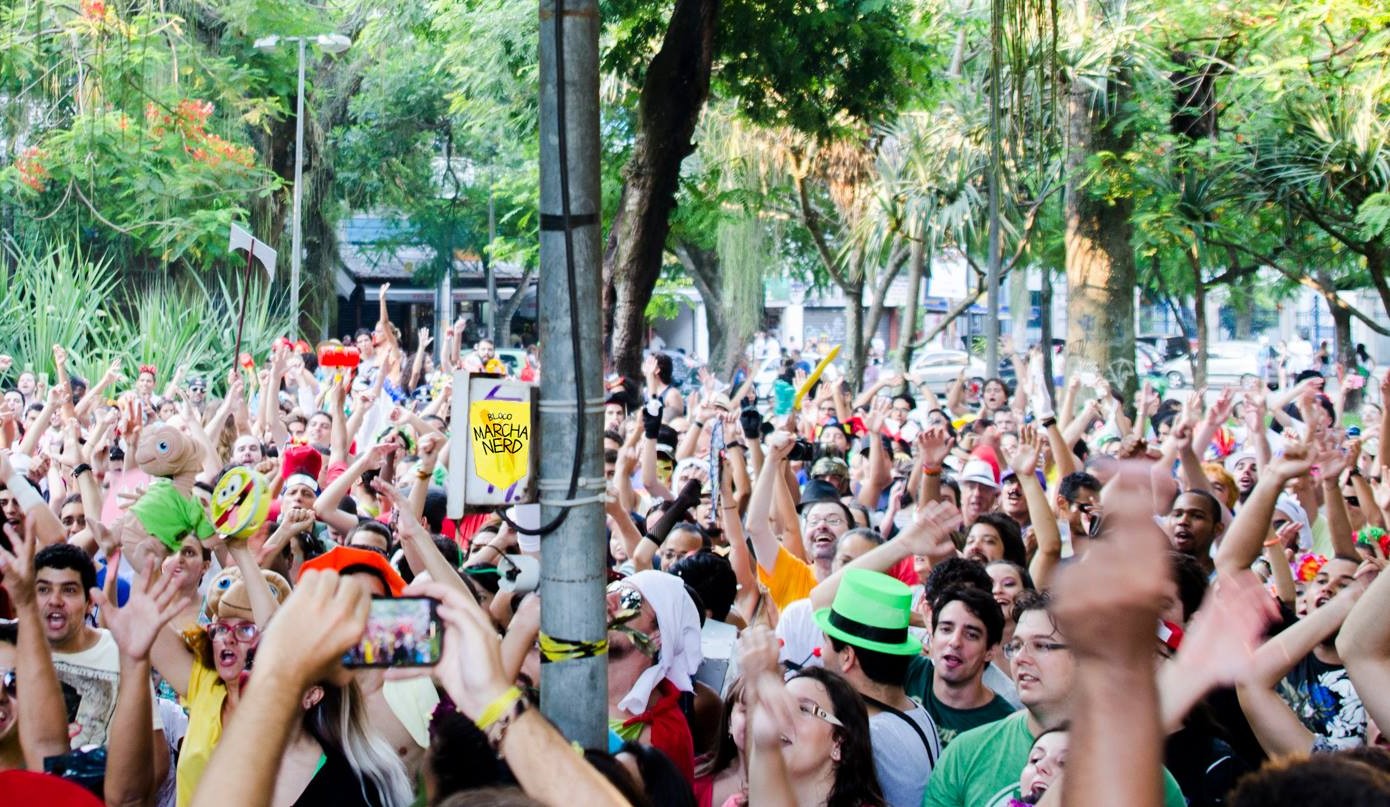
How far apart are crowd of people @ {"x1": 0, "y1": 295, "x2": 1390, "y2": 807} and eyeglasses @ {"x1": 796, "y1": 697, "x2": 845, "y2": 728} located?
0.6 inches

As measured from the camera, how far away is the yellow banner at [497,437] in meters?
3.32

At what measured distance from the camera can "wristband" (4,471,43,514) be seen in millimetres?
5578

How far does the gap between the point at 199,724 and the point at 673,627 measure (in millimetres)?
1549

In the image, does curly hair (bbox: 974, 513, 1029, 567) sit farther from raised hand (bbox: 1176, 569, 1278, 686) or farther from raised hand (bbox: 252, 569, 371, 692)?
raised hand (bbox: 252, 569, 371, 692)

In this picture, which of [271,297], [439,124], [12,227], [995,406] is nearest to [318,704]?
[995,406]

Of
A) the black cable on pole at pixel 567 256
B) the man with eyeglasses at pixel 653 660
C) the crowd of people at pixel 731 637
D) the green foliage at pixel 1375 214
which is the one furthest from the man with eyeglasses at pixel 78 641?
the green foliage at pixel 1375 214

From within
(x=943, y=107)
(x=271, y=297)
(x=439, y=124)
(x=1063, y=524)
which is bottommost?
(x=1063, y=524)

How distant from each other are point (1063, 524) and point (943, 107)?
1372 centimetres

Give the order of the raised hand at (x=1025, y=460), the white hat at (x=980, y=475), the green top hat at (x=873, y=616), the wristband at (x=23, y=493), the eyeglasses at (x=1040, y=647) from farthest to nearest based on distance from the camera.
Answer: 1. the white hat at (x=980, y=475)
2. the raised hand at (x=1025, y=460)
3. the wristband at (x=23, y=493)
4. the green top hat at (x=873, y=616)
5. the eyeglasses at (x=1040, y=647)

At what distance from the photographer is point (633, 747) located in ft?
11.8

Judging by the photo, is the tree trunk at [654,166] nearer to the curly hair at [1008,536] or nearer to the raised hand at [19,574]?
the curly hair at [1008,536]

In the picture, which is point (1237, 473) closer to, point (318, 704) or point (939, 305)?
point (318, 704)

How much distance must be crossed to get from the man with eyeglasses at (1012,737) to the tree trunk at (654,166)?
4.97 meters

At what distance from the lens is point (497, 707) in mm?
2490
